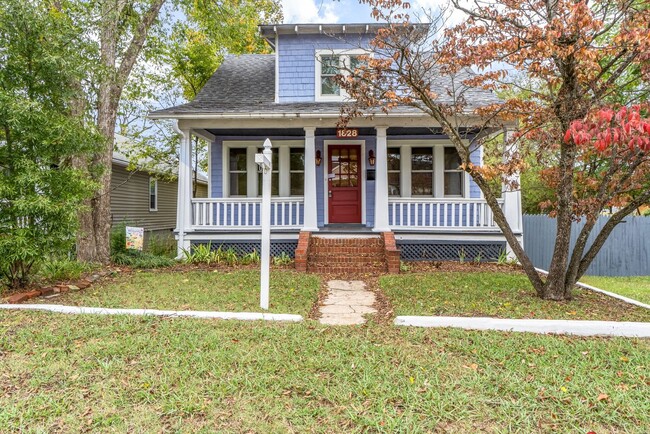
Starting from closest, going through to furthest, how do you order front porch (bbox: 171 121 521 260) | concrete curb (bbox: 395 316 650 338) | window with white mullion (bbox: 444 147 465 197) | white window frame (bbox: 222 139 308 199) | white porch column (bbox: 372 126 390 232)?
concrete curb (bbox: 395 316 650 338), white porch column (bbox: 372 126 390 232), front porch (bbox: 171 121 521 260), window with white mullion (bbox: 444 147 465 197), white window frame (bbox: 222 139 308 199)

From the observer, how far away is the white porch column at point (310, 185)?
8.57m

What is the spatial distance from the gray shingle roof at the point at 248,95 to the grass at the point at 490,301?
3.89 metres

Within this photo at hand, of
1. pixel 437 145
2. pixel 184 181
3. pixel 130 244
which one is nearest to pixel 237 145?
pixel 184 181

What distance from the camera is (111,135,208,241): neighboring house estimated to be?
1386 cm

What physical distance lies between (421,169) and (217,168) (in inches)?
218

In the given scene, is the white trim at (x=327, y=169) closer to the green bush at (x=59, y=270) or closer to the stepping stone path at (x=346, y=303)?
the stepping stone path at (x=346, y=303)

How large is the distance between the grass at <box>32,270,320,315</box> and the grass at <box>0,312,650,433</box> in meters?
0.86

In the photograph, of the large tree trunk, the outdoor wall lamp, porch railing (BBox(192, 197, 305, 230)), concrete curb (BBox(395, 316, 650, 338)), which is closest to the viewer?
concrete curb (BBox(395, 316, 650, 338))

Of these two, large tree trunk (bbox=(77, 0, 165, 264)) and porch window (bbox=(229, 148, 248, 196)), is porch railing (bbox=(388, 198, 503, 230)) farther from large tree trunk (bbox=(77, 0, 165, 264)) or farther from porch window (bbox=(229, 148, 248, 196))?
large tree trunk (bbox=(77, 0, 165, 264))

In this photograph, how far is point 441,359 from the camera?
3.26 meters

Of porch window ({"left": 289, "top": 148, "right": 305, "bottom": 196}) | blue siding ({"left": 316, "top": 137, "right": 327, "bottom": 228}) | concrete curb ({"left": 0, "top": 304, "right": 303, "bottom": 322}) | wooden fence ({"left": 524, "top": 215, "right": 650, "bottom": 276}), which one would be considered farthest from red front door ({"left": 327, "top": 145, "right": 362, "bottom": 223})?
wooden fence ({"left": 524, "top": 215, "right": 650, "bottom": 276})

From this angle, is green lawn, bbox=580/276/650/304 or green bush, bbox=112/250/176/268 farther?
green bush, bbox=112/250/176/268

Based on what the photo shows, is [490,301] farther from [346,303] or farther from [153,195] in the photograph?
[153,195]

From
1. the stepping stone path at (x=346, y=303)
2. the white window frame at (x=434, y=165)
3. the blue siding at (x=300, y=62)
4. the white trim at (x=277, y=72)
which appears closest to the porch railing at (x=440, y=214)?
the white window frame at (x=434, y=165)
